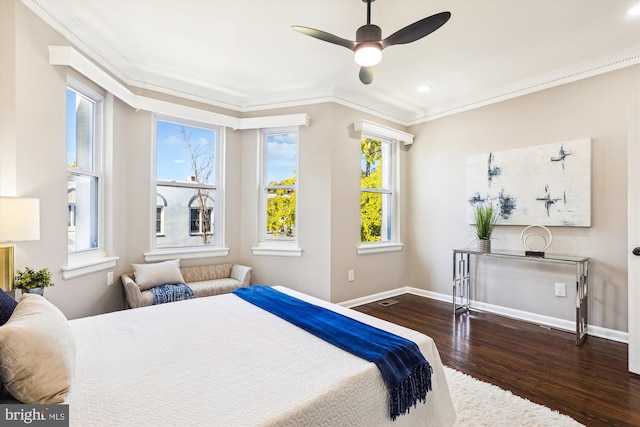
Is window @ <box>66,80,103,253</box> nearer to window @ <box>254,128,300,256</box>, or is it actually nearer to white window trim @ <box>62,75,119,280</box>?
white window trim @ <box>62,75,119,280</box>

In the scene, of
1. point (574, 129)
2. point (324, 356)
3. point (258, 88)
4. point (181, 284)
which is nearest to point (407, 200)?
point (574, 129)

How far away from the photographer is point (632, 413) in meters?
1.88

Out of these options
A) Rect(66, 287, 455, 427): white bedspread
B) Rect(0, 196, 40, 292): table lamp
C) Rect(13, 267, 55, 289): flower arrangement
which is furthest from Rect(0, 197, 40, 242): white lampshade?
Rect(66, 287, 455, 427): white bedspread

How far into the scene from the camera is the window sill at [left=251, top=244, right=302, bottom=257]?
12.9 ft

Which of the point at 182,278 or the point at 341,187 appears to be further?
the point at 341,187

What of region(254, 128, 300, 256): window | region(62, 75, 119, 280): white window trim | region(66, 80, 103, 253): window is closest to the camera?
region(66, 80, 103, 253): window

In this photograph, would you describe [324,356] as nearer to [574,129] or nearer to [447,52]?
[447,52]

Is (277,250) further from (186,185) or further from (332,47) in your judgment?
(332,47)

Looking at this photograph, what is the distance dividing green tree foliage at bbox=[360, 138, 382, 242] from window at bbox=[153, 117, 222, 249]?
193cm

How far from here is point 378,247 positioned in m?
4.32

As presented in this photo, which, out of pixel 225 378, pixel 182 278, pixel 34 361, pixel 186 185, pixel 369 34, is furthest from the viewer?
pixel 186 185

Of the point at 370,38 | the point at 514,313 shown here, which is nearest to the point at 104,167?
the point at 370,38

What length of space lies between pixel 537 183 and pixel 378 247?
198 centimetres

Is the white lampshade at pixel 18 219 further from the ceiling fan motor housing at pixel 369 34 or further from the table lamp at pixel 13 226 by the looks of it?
the ceiling fan motor housing at pixel 369 34
